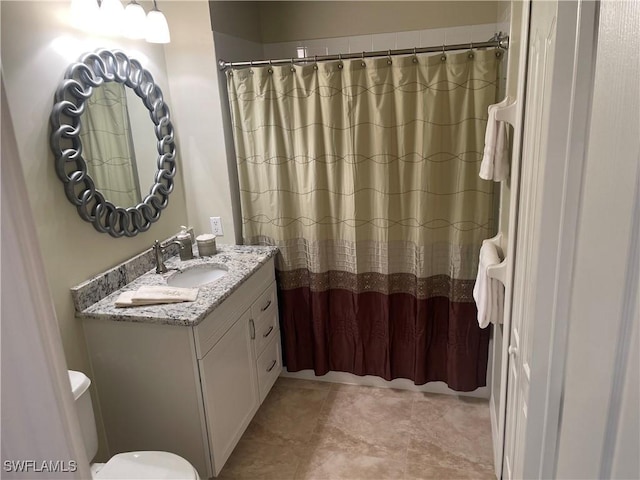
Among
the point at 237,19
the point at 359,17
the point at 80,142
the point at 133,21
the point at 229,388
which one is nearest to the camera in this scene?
the point at 80,142

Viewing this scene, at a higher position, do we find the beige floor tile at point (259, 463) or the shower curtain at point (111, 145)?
the shower curtain at point (111, 145)

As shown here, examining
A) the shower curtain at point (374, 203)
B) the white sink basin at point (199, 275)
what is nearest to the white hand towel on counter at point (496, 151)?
the shower curtain at point (374, 203)

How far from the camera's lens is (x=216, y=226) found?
2635 mm

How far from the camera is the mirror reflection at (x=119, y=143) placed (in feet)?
6.26

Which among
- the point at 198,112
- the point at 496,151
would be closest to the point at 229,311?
the point at 198,112

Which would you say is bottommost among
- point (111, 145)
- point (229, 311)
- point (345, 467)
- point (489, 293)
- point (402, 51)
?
point (345, 467)

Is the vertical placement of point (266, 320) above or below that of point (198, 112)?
below

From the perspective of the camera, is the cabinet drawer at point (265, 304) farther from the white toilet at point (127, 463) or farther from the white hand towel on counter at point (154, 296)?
the white toilet at point (127, 463)

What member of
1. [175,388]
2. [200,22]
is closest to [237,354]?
[175,388]

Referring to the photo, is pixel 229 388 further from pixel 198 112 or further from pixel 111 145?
pixel 198 112

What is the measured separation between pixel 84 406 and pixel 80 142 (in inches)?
40.0

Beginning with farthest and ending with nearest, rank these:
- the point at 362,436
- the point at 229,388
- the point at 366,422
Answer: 1. the point at 366,422
2. the point at 362,436
3. the point at 229,388

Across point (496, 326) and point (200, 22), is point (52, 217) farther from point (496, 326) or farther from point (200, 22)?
point (496, 326)

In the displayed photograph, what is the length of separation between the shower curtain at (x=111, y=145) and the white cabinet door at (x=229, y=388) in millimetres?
816
